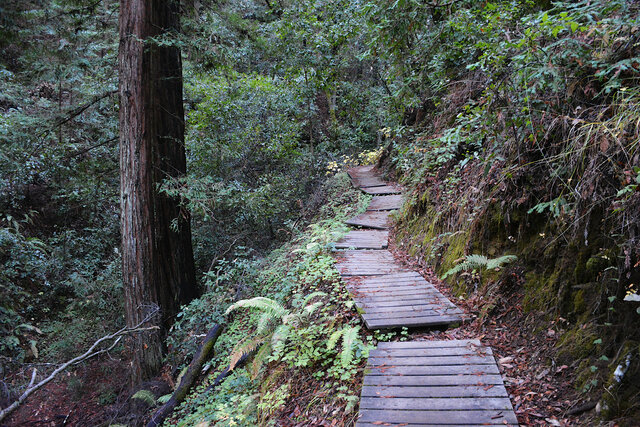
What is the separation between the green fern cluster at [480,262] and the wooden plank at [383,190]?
17.3 feet

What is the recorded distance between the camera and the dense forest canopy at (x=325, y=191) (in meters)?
3.14

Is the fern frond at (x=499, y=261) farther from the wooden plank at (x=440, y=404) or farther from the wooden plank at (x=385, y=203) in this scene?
the wooden plank at (x=385, y=203)

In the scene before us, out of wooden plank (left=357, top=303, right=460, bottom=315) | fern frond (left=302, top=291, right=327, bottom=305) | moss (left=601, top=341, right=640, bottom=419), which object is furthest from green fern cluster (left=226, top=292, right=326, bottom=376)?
moss (left=601, top=341, right=640, bottom=419)

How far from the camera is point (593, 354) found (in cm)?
279

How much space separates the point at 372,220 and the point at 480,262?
14.1 feet

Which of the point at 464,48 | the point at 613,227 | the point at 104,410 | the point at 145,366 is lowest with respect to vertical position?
the point at 104,410

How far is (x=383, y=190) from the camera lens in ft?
33.6

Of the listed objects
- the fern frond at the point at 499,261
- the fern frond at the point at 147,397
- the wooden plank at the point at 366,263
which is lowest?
the fern frond at the point at 147,397

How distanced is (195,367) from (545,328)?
506 centimetres

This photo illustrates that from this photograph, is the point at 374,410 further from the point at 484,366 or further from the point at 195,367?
the point at 195,367

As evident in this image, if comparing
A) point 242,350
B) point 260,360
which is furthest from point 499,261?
point 242,350

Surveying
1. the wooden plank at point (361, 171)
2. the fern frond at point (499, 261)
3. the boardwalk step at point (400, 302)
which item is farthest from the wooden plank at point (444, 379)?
the wooden plank at point (361, 171)

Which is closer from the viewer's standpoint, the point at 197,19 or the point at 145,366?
the point at 145,366

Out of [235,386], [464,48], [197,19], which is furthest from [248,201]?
[464,48]
